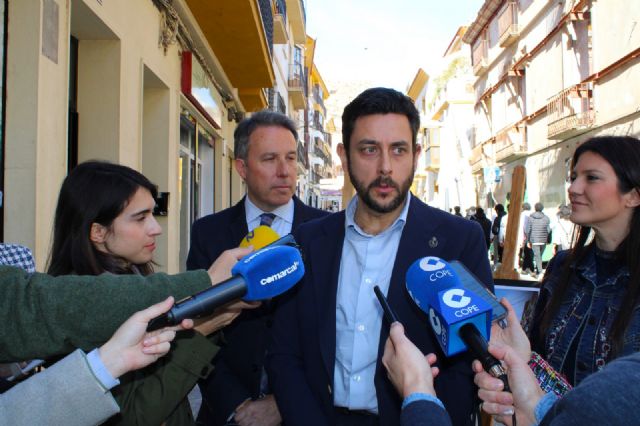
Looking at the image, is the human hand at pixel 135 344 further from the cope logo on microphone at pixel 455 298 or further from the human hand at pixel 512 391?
the human hand at pixel 512 391

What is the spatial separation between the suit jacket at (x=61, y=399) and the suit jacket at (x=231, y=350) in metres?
1.07

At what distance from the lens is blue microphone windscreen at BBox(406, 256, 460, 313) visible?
1.70 metres

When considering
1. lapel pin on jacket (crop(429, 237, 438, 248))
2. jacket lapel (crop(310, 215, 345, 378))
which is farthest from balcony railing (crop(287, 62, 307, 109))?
lapel pin on jacket (crop(429, 237, 438, 248))

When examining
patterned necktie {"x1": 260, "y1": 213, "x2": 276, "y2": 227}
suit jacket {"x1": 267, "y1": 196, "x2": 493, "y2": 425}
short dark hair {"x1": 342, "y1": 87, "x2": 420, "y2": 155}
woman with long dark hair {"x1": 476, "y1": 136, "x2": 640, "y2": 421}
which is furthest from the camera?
patterned necktie {"x1": 260, "y1": 213, "x2": 276, "y2": 227}

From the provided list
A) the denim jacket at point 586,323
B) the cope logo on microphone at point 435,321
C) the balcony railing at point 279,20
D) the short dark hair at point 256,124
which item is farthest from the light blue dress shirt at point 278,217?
the balcony railing at point 279,20

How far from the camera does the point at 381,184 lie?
2.32 m

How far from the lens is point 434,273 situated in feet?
5.72

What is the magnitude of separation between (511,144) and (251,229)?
20182 millimetres

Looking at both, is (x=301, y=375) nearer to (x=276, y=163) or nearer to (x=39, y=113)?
(x=276, y=163)

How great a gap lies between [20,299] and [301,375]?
1.17 meters

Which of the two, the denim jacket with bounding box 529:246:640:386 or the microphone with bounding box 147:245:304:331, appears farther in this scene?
the denim jacket with bounding box 529:246:640:386

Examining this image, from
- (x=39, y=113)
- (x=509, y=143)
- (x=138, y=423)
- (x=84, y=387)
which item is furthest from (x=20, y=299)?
(x=509, y=143)

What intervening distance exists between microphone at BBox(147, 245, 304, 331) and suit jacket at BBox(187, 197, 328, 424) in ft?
2.61

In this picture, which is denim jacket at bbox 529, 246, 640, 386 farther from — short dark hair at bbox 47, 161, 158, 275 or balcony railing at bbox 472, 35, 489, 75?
balcony railing at bbox 472, 35, 489, 75
